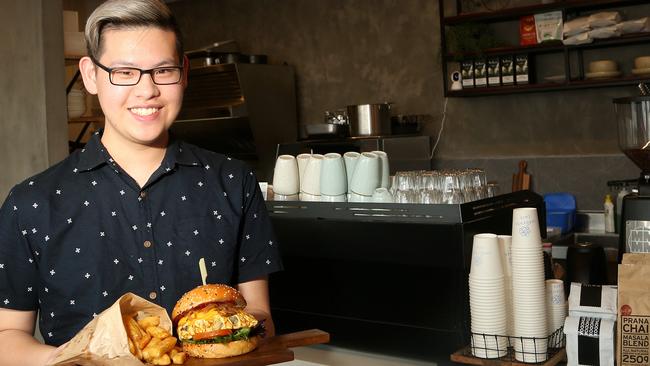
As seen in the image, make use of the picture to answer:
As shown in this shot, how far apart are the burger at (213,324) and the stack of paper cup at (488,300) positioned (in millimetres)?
695

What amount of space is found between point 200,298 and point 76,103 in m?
4.20

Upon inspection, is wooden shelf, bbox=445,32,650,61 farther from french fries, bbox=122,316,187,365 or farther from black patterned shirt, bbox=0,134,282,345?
french fries, bbox=122,316,187,365

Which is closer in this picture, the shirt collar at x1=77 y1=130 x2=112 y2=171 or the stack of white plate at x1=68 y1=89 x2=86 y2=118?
the shirt collar at x1=77 y1=130 x2=112 y2=171

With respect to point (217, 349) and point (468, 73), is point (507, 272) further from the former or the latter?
point (468, 73)

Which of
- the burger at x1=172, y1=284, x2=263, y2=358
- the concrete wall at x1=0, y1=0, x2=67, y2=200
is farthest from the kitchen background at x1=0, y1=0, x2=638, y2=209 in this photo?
the burger at x1=172, y1=284, x2=263, y2=358

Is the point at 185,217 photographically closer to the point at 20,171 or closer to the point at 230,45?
the point at 20,171

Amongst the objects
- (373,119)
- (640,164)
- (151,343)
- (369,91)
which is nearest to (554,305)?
(640,164)

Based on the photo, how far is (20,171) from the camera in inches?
171

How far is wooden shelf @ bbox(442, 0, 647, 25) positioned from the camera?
5.13 meters

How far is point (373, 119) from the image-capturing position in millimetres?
5984

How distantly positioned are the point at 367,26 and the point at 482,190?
14.3 ft

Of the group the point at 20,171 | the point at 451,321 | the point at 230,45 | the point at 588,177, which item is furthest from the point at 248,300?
the point at 230,45

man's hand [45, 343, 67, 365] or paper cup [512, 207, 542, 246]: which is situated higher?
paper cup [512, 207, 542, 246]

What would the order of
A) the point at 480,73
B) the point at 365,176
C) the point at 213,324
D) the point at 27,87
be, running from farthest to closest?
the point at 480,73
the point at 27,87
the point at 365,176
the point at 213,324
